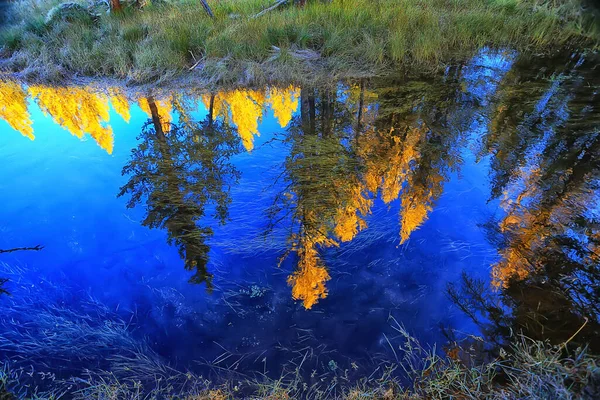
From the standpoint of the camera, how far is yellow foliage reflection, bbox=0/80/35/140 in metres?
5.61

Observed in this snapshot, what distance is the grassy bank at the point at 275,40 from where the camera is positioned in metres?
6.70

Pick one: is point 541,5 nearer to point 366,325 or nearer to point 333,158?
point 333,158

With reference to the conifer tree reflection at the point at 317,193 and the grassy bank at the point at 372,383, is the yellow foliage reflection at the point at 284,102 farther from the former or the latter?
Result: the grassy bank at the point at 372,383

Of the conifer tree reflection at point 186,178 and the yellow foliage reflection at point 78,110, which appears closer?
the conifer tree reflection at point 186,178

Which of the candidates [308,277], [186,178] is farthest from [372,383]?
[186,178]

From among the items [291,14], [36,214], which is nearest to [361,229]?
[36,214]

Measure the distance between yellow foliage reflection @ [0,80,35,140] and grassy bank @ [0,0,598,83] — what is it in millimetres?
446

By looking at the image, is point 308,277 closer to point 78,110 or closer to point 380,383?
point 380,383

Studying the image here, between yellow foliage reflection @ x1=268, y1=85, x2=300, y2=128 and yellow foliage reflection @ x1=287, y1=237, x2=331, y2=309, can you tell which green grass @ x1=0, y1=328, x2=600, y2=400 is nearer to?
yellow foliage reflection @ x1=287, y1=237, x2=331, y2=309

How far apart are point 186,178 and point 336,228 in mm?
2077

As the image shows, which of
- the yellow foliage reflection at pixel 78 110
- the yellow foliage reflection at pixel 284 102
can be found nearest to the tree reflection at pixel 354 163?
the yellow foliage reflection at pixel 284 102

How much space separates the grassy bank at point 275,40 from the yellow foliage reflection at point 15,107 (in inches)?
17.6

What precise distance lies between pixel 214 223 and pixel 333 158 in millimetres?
1791

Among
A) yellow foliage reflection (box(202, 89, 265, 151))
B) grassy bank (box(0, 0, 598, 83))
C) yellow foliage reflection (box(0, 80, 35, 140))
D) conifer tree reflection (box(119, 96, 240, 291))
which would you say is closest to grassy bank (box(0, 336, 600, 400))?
conifer tree reflection (box(119, 96, 240, 291))
